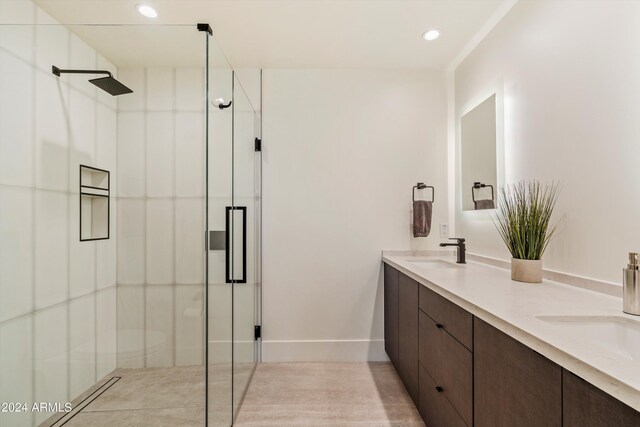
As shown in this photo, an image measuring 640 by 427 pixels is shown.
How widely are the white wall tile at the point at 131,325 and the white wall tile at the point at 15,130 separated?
730 mm

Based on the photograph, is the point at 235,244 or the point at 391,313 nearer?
the point at 235,244

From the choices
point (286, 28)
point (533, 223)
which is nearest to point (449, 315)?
point (533, 223)

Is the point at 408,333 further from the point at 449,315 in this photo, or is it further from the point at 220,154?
the point at 220,154

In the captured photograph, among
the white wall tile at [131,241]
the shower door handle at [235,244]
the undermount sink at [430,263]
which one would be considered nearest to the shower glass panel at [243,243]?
the shower door handle at [235,244]

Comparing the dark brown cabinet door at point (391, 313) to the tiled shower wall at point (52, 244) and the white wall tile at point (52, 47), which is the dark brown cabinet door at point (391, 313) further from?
the white wall tile at point (52, 47)

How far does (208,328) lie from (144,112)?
1.07m

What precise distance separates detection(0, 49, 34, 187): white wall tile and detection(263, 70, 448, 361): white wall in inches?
57.9

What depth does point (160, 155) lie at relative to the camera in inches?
54.4

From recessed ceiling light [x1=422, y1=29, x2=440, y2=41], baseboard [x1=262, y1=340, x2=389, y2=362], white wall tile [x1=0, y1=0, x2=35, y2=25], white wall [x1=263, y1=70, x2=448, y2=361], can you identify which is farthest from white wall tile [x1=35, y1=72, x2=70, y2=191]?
recessed ceiling light [x1=422, y1=29, x2=440, y2=41]

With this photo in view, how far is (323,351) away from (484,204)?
1.76 metres

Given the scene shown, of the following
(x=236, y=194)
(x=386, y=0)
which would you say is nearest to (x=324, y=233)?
(x=236, y=194)

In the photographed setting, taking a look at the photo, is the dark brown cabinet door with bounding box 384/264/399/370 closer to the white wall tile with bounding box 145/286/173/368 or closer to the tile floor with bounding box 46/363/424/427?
the tile floor with bounding box 46/363/424/427

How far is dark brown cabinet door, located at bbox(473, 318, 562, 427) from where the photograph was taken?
76cm

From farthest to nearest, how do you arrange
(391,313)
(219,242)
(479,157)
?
(391,313) < (479,157) < (219,242)
